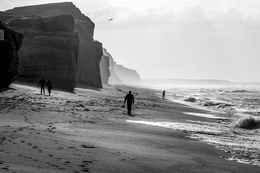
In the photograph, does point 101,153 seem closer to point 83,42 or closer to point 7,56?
point 7,56

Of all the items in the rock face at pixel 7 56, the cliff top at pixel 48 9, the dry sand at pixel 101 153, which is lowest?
the dry sand at pixel 101 153

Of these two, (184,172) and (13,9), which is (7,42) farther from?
(13,9)

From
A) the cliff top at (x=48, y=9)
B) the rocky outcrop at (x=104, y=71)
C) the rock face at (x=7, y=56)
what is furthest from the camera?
the rocky outcrop at (x=104, y=71)

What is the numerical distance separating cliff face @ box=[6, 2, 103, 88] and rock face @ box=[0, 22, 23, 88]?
79.3 feet

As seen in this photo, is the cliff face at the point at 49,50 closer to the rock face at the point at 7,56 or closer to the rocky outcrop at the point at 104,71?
the rock face at the point at 7,56

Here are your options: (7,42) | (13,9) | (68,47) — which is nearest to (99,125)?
(7,42)

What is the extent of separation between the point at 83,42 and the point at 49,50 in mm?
18626

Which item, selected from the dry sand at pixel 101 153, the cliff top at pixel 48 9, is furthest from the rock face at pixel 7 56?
the cliff top at pixel 48 9

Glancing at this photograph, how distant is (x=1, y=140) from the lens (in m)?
6.98

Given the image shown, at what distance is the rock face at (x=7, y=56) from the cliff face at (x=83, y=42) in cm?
2417

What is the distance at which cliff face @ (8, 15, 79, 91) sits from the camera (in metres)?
33.8

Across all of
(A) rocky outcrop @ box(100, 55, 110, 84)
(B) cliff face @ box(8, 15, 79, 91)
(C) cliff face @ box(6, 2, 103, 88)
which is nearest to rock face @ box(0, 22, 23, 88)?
(B) cliff face @ box(8, 15, 79, 91)

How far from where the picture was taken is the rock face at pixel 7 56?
23.2 meters

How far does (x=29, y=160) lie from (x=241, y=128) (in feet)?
42.8
